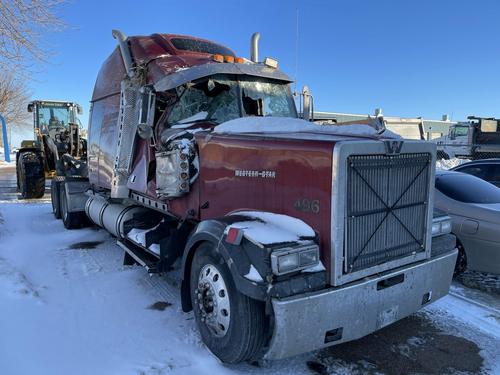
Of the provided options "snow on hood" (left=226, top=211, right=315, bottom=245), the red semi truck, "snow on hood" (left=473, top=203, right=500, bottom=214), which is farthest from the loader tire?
"snow on hood" (left=473, top=203, right=500, bottom=214)

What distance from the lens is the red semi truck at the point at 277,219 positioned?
114 inches

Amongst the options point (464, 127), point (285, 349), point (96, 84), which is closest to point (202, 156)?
point (285, 349)

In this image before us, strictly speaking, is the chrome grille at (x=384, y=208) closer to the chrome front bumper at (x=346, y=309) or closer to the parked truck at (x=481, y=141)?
the chrome front bumper at (x=346, y=309)

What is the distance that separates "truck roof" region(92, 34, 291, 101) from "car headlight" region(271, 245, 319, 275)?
8.63 feet

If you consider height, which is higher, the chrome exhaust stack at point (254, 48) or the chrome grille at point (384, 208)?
the chrome exhaust stack at point (254, 48)

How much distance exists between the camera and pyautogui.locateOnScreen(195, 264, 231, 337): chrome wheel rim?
3265 millimetres

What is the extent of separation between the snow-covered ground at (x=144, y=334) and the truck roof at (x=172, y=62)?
2465 millimetres

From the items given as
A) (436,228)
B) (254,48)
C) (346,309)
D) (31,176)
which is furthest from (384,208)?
(31,176)

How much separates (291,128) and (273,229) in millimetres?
1023

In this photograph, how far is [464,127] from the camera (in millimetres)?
23500

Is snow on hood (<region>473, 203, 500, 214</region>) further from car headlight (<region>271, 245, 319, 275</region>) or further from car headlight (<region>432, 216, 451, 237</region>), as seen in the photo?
car headlight (<region>271, 245, 319, 275</region>)

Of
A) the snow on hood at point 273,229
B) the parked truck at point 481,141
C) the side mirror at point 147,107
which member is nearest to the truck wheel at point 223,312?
the snow on hood at point 273,229

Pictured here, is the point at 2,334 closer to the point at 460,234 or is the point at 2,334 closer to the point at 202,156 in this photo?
the point at 202,156

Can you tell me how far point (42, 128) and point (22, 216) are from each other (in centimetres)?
580
